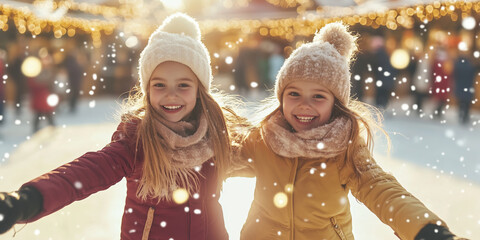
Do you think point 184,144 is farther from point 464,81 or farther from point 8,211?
point 464,81

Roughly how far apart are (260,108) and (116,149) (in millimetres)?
897

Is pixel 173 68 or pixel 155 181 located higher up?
pixel 173 68

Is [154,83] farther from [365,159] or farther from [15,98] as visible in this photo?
[15,98]

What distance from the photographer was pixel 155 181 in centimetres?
180

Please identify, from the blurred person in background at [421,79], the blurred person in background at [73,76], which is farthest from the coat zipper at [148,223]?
the blurred person in background at [73,76]

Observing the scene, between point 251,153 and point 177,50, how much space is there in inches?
23.6

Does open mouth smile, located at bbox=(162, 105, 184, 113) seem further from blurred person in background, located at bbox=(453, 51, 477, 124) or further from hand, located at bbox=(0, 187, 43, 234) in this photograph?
blurred person in background, located at bbox=(453, 51, 477, 124)

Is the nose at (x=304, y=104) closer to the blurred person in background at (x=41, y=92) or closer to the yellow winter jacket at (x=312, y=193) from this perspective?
the yellow winter jacket at (x=312, y=193)

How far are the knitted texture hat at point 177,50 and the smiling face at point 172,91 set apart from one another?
0.03 meters

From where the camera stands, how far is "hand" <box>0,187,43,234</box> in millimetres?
1222

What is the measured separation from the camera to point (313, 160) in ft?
6.36

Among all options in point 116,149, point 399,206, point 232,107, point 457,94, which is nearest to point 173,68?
point 116,149

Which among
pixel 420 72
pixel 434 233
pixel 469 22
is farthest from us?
pixel 420 72

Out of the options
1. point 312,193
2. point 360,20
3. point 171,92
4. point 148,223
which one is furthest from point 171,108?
point 360,20
